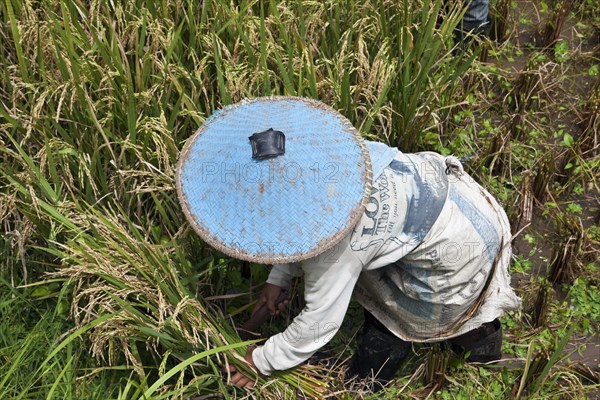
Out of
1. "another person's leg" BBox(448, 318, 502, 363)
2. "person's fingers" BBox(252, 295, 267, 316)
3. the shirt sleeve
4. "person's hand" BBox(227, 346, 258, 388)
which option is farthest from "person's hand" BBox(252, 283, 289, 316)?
"another person's leg" BBox(448, 318, 502, 363)

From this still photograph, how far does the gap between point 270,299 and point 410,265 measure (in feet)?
1.82

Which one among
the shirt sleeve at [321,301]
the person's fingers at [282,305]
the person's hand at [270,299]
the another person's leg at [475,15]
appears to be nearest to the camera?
the shirt sleeve at [321,301]

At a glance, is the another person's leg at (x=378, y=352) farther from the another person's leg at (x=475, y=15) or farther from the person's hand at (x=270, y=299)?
the another person's leg at (x=475, y=15)

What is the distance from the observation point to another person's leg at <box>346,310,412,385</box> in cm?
250

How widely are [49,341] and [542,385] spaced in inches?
68.4

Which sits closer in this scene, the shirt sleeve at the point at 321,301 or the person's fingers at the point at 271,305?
the shirt sleeve at the point at 321,301

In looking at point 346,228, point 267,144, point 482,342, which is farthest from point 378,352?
point 267,144

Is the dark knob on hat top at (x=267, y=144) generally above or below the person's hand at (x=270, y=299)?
above

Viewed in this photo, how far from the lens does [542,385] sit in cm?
248

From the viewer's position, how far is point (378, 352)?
252cm

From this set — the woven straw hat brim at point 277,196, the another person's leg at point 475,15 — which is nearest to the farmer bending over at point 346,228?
the woven straw hat brim at point 277,196

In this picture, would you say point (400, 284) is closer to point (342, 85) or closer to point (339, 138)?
point (339, 138)

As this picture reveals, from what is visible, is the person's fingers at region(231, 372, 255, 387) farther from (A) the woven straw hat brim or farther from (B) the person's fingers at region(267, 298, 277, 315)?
(A) the woven straw hat brim

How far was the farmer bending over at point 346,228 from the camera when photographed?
5.80ft
